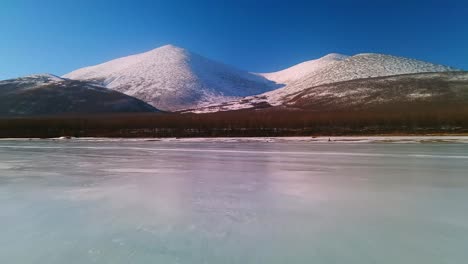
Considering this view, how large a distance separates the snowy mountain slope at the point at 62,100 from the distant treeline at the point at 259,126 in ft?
192

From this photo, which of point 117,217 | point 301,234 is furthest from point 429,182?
point 117,217

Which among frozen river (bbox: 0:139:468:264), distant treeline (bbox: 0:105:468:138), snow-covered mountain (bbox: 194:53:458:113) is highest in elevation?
snow-covered mountain (bbox: 194:53:458:113)

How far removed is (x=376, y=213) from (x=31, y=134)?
49831 mm

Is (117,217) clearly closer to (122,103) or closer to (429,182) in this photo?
(429,182)

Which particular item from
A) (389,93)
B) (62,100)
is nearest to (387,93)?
(389,93)

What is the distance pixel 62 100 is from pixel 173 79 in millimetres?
54330

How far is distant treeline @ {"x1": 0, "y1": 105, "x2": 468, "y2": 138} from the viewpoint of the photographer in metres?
34.6

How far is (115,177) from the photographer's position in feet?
30.4

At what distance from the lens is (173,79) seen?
152 metres

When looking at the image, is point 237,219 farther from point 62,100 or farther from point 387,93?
point 62,100

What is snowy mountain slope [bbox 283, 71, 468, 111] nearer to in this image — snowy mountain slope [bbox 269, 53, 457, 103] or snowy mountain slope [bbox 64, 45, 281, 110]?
snowy mountain slope [bbox 269, 53, 457, 103]

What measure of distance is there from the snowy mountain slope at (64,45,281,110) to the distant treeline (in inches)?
3126

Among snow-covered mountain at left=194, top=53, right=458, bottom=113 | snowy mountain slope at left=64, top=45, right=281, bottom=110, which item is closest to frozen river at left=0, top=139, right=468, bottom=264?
snow-covered mountain at left=194, top=53, right=458, bottom=113

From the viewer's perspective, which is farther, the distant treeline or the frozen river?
the distant treeline
